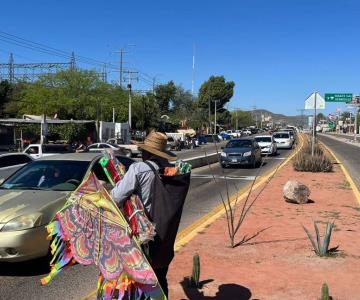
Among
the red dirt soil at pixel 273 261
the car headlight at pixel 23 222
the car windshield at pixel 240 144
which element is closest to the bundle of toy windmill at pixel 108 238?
the red dirt soil at pixel 273 261

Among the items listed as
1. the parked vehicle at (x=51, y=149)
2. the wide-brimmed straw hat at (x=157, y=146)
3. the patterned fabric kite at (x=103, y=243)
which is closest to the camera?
the patterned fabric kite at (x=103, y=243)

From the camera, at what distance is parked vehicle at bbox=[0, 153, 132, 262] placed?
6270mm

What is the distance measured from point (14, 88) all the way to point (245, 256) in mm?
64663

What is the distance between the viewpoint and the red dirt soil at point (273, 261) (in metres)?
5.49

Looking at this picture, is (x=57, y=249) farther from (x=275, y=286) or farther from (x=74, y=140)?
(x=74, y=140)

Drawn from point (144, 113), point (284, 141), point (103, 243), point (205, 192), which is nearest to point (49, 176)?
point (103, 243)

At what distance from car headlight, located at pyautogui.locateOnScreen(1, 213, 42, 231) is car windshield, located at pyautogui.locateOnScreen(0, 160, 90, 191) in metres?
0.98

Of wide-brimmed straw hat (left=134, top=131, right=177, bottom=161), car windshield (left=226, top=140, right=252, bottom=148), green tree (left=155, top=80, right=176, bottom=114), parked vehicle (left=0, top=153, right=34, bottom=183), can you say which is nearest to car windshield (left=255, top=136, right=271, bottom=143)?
car windshield (left=226, top=140, right=252, bottom=148)

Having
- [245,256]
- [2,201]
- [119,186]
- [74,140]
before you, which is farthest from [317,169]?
[74,140]

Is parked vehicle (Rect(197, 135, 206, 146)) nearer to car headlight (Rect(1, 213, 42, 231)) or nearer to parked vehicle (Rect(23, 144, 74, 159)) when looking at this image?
parked vehicle (Rect(23, 144, 74, 159))

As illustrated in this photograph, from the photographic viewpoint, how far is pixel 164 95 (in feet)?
331

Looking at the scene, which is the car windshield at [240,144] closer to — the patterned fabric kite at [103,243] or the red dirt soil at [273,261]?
the red dirt soil at [273,261]

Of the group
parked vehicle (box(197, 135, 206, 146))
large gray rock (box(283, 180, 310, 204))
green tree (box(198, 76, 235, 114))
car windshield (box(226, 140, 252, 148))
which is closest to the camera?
large gray rock (box(283, 180, 310, 204))

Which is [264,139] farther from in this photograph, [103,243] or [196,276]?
[103,243]
